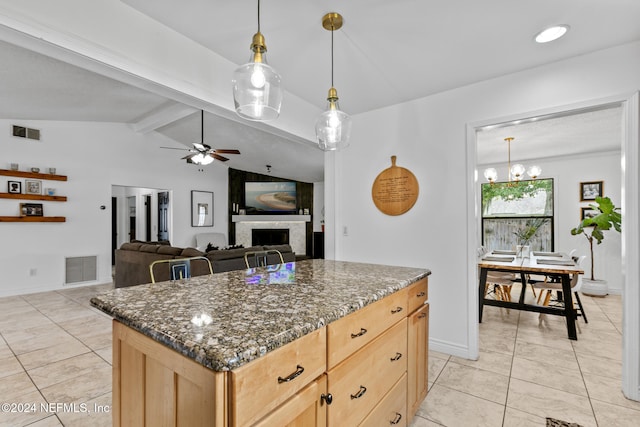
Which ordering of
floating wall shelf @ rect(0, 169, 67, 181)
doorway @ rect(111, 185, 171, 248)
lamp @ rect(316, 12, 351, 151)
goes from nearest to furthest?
lamp @ rect(316, 12, 351, 151) < floating wall shelf @ rect(0, 169, 67, 181) < doorway @ rect(111, 185, 171, 248)

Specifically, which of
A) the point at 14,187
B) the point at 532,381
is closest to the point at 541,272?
the point at 532,381

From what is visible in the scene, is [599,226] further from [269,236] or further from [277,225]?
[269,236]

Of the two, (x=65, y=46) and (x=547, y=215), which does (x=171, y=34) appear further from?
(x=547, y=215)

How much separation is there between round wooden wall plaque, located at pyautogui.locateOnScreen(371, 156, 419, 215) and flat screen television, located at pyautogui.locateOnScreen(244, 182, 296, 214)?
6.18 metres

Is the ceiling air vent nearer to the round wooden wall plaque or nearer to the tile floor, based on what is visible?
the tile floor

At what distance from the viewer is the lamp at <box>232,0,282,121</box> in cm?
138

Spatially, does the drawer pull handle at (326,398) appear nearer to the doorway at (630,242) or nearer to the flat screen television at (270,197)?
the doorway at (630,242)

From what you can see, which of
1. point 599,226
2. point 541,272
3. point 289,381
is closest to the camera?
point 289,381

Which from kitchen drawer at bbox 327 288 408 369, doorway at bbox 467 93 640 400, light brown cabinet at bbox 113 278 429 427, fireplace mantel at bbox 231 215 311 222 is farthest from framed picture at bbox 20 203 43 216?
doorway at bbox 467 93 640 400

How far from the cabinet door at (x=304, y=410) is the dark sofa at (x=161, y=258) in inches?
114

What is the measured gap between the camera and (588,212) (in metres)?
5.12

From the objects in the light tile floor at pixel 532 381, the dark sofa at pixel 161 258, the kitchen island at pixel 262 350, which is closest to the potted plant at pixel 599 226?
the light tile floor at pixel 532 381

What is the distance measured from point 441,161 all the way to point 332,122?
1458 mm

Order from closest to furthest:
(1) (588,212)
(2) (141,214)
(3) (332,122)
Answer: (3) (332,122), (1) (588,212), (2) (141,214)
